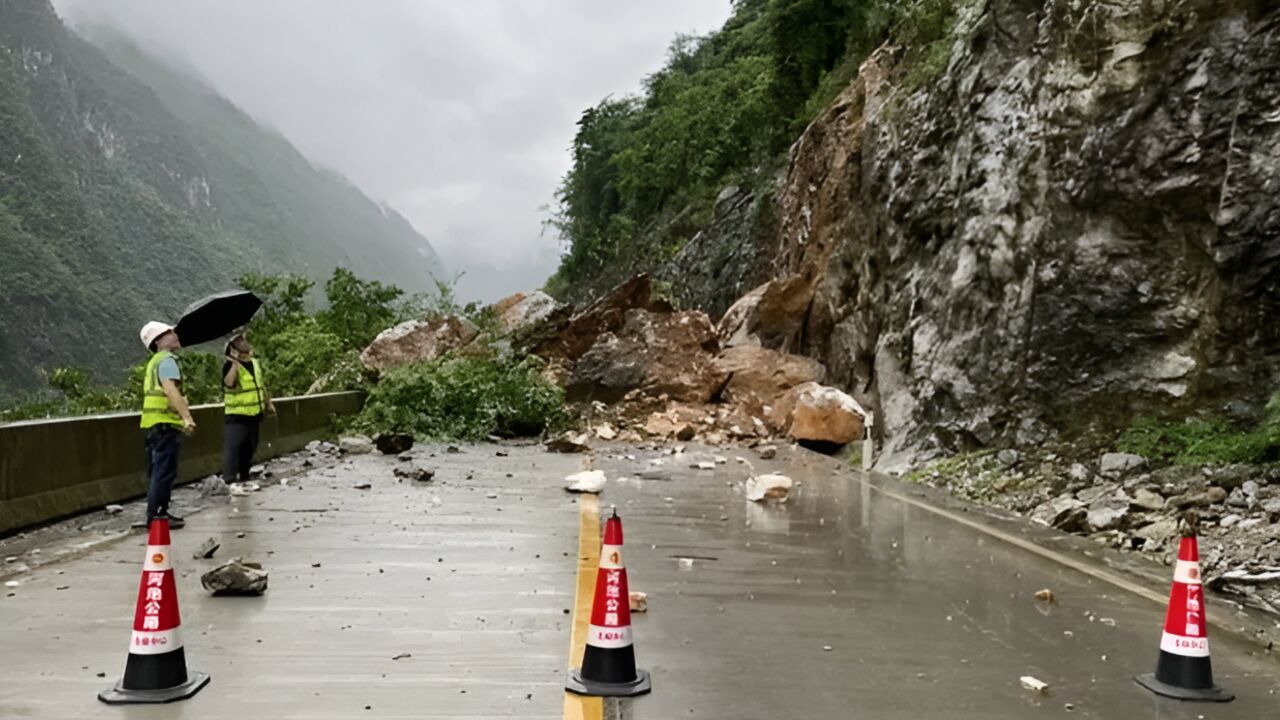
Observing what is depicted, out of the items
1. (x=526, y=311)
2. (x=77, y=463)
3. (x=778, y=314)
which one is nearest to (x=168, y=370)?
(x=77, y=463)

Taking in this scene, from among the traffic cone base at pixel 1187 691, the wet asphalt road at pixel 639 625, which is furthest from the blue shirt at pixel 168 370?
the traffic cone base at pixel 1187 691

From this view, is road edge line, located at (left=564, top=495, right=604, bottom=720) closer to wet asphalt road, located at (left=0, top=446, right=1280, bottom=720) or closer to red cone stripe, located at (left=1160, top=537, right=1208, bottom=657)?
wet asphalt road, located at (left=0, top=446, right=1280, bottom=720)

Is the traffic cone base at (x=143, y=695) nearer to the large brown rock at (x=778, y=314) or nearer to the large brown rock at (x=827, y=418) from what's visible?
the large brown rock at (x=827, y=418)

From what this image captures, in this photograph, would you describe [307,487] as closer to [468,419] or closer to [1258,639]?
[468,419]

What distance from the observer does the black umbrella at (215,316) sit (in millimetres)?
12430

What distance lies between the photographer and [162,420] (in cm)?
829

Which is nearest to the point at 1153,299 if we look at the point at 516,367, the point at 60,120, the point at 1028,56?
the point at 1028,56

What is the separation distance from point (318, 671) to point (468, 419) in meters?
14.1

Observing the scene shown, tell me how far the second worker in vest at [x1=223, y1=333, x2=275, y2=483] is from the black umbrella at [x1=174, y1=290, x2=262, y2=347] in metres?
1.26

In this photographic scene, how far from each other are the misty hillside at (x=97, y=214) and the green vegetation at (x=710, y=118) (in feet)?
38.4

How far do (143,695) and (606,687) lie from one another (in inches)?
76.4

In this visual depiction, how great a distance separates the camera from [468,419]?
60.3 feet

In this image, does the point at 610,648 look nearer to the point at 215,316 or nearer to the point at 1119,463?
the point at 1119,463

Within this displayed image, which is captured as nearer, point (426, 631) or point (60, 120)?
point (426, 631)
